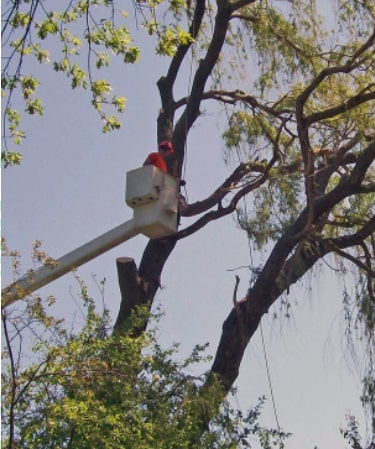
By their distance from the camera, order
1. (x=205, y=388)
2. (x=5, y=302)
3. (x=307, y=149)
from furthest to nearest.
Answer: (x=307, y=149), (x=205, y=388), (x=5, y=302)

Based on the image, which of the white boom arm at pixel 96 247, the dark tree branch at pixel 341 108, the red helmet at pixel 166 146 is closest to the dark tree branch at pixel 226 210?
the red helmet at pixel 166 146

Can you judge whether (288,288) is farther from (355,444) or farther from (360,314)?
(355,444)

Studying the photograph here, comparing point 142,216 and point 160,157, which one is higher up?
point 160,157

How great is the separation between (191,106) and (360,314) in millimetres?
2454

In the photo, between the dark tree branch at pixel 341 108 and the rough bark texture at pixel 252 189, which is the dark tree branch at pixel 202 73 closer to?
the rough bark texture at pixel 252 189

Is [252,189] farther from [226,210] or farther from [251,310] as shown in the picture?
[251,310]

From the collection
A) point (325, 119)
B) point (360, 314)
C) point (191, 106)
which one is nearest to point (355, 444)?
point (360, 314)

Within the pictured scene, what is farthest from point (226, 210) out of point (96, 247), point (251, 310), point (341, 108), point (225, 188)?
point (96, 247)

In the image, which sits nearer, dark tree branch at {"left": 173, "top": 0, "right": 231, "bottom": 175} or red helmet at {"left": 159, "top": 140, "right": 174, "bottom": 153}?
red helmet at {"left": 159, "top": 140, "right": 174, "bottom": 153}

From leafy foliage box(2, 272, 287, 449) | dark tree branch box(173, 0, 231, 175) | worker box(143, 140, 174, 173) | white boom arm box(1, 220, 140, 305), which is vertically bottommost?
leafy foliage box(2, 272, 287, 449)

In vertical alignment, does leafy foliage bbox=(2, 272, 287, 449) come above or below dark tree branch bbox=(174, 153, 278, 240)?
below

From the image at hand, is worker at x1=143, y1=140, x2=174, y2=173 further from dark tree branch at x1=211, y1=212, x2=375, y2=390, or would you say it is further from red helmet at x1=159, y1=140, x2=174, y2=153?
dark tree branch at x1=211, y1=212, x2=375, y2=390

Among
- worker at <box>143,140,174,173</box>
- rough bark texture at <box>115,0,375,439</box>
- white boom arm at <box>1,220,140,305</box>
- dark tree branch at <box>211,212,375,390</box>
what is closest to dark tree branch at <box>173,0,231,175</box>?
rough bark texture at <box>115,0,375,439</box>

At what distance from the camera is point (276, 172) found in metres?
9.60
